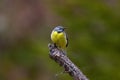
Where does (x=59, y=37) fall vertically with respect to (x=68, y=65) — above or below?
above

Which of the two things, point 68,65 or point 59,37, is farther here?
point 59,37

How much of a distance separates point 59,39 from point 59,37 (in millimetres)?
Result: 20

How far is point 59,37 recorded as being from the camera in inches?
243

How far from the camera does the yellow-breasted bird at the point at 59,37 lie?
6.14m

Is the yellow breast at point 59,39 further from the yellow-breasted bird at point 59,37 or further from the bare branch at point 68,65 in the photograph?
the bare branch at point 68,65

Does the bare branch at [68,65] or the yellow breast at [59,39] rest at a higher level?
the yellow breast at [59,39]

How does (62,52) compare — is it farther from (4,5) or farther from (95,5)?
(4,5)

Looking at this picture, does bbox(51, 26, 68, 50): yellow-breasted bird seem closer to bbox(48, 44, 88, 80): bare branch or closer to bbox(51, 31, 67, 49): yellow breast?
bbox(51, 31, 67, 49): yellow breast

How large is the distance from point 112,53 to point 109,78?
40cm

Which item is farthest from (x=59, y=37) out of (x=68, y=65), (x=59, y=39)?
(x=68, y=65)

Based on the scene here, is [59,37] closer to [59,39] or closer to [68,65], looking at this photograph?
[59,39]

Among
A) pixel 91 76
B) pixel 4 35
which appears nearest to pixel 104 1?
pixel 91 76

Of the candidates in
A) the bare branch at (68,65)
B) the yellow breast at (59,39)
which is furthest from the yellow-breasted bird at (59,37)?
the bare branch at (68,65)

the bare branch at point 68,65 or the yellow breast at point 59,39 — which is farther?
the yellow breast at point 59,39
